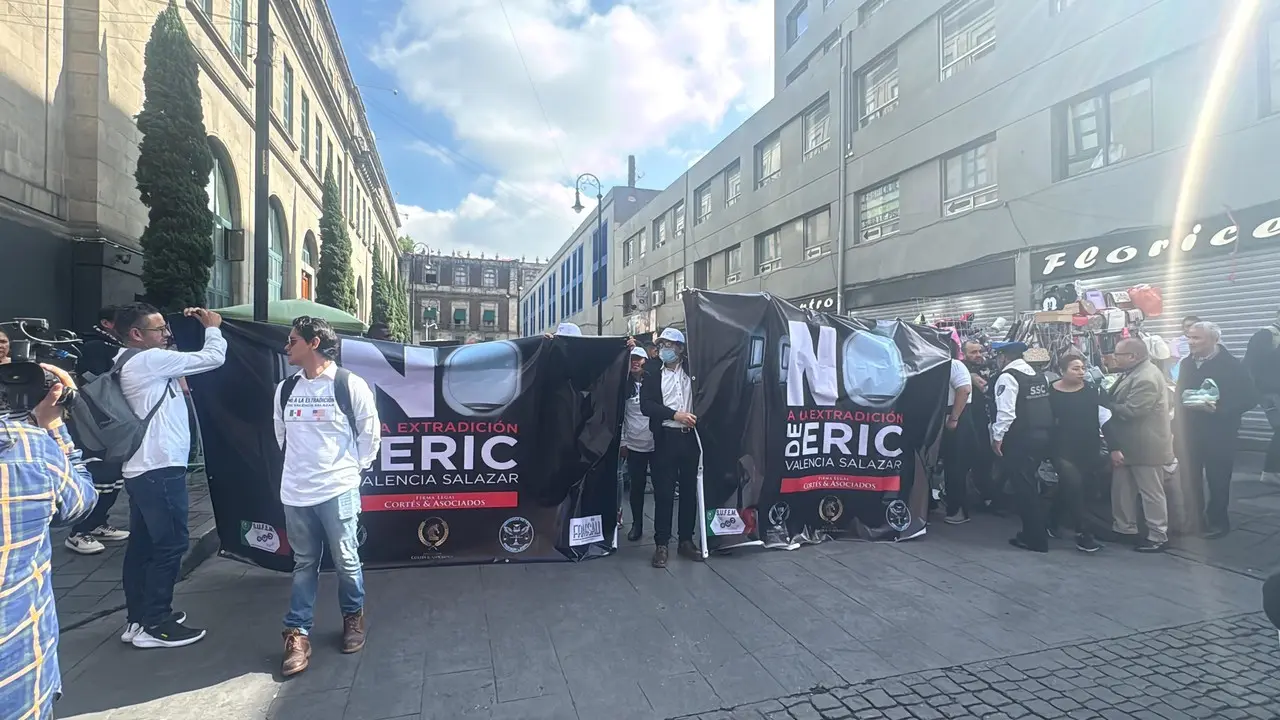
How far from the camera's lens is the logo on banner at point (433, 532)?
201 inches

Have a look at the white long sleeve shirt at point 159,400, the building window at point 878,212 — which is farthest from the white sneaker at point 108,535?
the building window at point 878,212

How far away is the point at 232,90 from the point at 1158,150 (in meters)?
18.6

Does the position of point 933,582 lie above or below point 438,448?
below

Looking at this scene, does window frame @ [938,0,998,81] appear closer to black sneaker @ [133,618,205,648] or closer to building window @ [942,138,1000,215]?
building window @ [942,138,1000,215]

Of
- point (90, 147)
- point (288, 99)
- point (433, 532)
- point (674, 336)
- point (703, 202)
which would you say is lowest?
point (433, 532)

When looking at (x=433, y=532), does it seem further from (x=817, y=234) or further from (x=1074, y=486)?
(x=817, y=234)

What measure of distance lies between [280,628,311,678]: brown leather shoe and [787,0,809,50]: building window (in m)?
26.5

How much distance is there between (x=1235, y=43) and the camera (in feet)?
30.6

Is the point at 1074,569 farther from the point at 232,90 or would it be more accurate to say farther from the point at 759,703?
the point at 232,90

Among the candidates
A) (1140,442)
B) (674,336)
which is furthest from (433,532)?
(1140,442)

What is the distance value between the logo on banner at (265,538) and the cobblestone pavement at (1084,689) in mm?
3409

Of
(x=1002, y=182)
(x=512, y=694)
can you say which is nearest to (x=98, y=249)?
(x=512, y=694)

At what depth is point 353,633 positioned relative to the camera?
3.78m

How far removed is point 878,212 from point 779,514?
14267 millimetres
